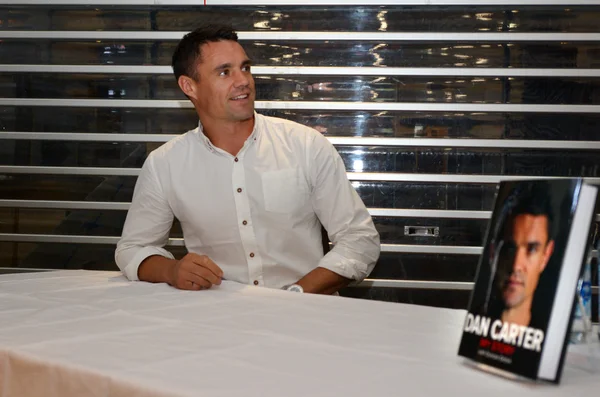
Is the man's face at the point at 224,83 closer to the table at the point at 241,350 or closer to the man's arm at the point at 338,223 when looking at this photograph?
the man's arm at the point at 338,223

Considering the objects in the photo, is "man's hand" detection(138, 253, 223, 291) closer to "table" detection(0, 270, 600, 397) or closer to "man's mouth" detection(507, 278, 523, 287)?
"table" detection(0, 270, 600, 397)

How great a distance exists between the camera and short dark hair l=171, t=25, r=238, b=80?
2.95 m

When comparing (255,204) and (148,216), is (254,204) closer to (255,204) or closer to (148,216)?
(255,204)

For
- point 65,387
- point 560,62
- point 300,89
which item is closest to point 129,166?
point 300,89

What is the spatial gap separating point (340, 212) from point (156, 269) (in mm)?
811

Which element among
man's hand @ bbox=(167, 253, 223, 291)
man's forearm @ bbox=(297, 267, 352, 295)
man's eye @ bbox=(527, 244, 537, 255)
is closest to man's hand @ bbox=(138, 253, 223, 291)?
man's hand @ bbox=(167, 253, 223, 291)

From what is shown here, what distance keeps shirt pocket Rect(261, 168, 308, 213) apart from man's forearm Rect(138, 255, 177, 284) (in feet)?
2.05

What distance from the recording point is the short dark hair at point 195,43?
9.66 ft

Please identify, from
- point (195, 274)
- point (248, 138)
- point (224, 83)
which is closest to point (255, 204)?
point (248, 138)

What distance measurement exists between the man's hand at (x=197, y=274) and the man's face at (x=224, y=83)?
1.05 meters

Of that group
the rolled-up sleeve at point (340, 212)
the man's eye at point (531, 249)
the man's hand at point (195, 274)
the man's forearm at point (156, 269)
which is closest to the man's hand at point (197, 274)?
the man's hand at point (195, 274)

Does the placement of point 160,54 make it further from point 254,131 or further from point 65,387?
point 65,387

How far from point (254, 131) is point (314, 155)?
0.24 m

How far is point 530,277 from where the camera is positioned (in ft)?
3.32
